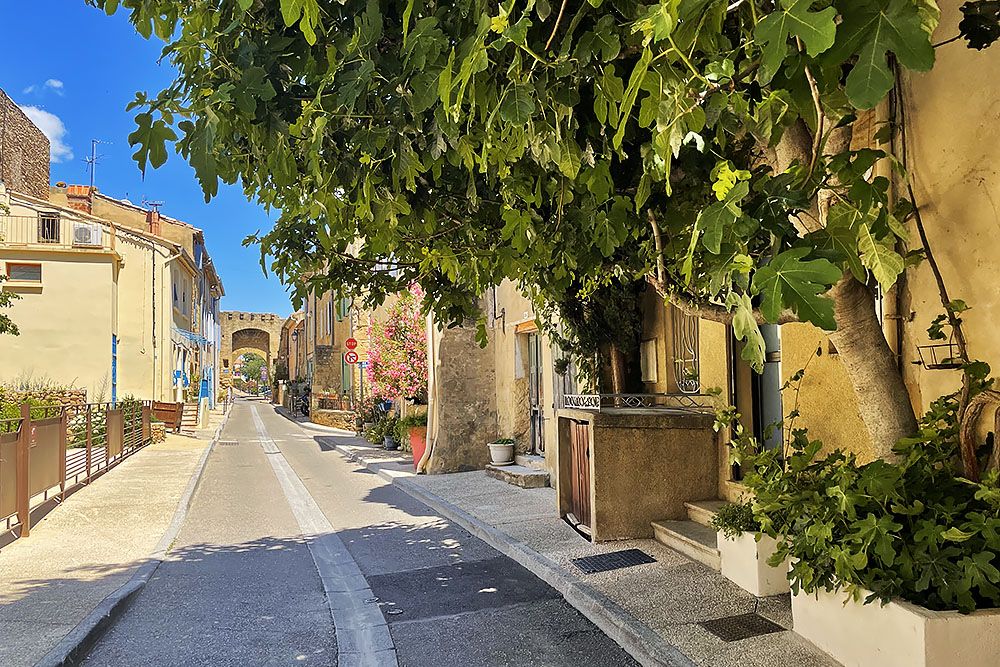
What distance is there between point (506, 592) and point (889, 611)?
10.1ft

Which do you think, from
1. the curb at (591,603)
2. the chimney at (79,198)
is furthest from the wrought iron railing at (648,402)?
the chimney at (79,198)

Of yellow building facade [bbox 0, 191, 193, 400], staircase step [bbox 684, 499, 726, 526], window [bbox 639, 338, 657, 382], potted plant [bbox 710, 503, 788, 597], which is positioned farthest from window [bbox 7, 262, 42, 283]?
potted plant [bbox 710, 503, 788, 597]

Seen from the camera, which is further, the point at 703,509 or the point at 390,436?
the point at 390,436

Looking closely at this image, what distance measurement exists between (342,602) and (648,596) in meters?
2.39

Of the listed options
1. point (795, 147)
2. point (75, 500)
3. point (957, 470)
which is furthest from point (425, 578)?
point (75, 500)

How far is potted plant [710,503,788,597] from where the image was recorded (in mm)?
4695

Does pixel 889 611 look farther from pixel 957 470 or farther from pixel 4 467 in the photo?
pixel 4 467

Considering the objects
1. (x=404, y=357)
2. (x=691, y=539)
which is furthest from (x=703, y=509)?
(x=404, y=357)

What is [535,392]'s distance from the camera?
11867 mm

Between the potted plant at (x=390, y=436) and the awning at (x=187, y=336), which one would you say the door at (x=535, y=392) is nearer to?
the potted plant at (x=390, y=436)

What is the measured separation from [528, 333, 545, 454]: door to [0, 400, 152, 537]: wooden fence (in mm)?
6989

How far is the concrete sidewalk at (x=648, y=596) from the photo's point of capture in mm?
3809

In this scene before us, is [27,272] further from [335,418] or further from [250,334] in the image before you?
[250,334]

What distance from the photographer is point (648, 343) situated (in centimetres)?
838
